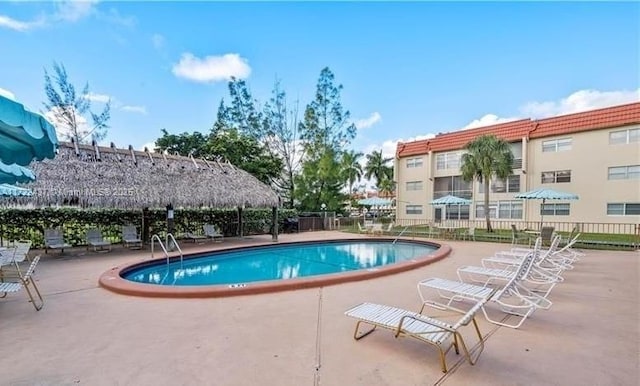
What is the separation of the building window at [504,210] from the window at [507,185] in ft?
2.75

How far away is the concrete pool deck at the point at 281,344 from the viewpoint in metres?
3.12

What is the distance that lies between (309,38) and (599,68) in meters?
11.3

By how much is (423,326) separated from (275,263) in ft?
26.1

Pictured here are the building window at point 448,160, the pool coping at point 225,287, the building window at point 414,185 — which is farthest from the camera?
the building window at point 414,185

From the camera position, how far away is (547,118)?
22031 mm

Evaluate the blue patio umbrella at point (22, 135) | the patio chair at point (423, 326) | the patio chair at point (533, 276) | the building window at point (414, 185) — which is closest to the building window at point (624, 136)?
the building window at point (414, 185)

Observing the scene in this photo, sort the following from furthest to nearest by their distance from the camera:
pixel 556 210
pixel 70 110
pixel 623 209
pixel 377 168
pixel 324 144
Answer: pixel 377 168
pixel 324 144
pixel 70 110
pixel 556 210
pixel 623 209

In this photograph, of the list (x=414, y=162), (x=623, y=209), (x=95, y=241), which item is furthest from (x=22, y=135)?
(x=414, y=162)

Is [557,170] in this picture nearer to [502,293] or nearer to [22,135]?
[502,293]

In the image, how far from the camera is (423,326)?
3.48 meters

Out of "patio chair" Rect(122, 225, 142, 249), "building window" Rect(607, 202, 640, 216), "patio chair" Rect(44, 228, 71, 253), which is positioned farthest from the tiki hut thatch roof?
"building window" Rect(607, 202, 640, 216)

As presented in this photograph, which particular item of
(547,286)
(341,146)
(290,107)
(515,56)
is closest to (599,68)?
(515,56)

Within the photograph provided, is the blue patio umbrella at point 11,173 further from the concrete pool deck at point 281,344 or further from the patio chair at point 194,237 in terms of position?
the patio chair at point 194,237

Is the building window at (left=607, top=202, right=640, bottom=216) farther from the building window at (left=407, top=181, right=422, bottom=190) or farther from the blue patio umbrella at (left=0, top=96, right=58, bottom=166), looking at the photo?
the blue patio umbrella at (left=0, top=96, right=58, bottom=166)
